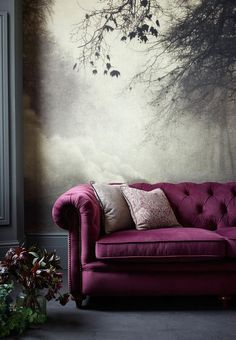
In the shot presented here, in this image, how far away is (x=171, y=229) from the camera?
10.0 feet

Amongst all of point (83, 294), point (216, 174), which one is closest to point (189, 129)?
point (216, 174)

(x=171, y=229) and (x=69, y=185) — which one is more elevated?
(x=69, y=185)

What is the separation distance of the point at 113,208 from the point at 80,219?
0.33 metres

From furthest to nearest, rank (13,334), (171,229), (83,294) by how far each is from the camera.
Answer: (171,229) → (83,294) → (13,334)

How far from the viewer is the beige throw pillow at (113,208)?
3082 millimetres

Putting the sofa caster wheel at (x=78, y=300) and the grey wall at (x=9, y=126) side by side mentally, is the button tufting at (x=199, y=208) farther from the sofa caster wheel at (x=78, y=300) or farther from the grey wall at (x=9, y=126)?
the grey wall at (x=9, y=126)

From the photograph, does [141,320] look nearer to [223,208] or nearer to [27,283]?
[27,283]

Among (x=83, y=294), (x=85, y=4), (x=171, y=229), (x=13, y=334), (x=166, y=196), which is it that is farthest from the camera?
(x=85, y=4)

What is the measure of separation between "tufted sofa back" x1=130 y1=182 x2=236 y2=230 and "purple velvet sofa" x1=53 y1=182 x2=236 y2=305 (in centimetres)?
47

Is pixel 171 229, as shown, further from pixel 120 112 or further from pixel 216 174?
pixel 120 112

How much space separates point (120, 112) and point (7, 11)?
124 cm

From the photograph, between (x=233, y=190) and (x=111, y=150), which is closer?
(x=233, y=190)

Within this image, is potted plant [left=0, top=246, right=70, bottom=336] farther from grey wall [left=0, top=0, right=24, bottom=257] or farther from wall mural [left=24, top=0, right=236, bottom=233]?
wall mural [left=24, top=0, right=236, bottom=233]

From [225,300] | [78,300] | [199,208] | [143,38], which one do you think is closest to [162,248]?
[225,300]
